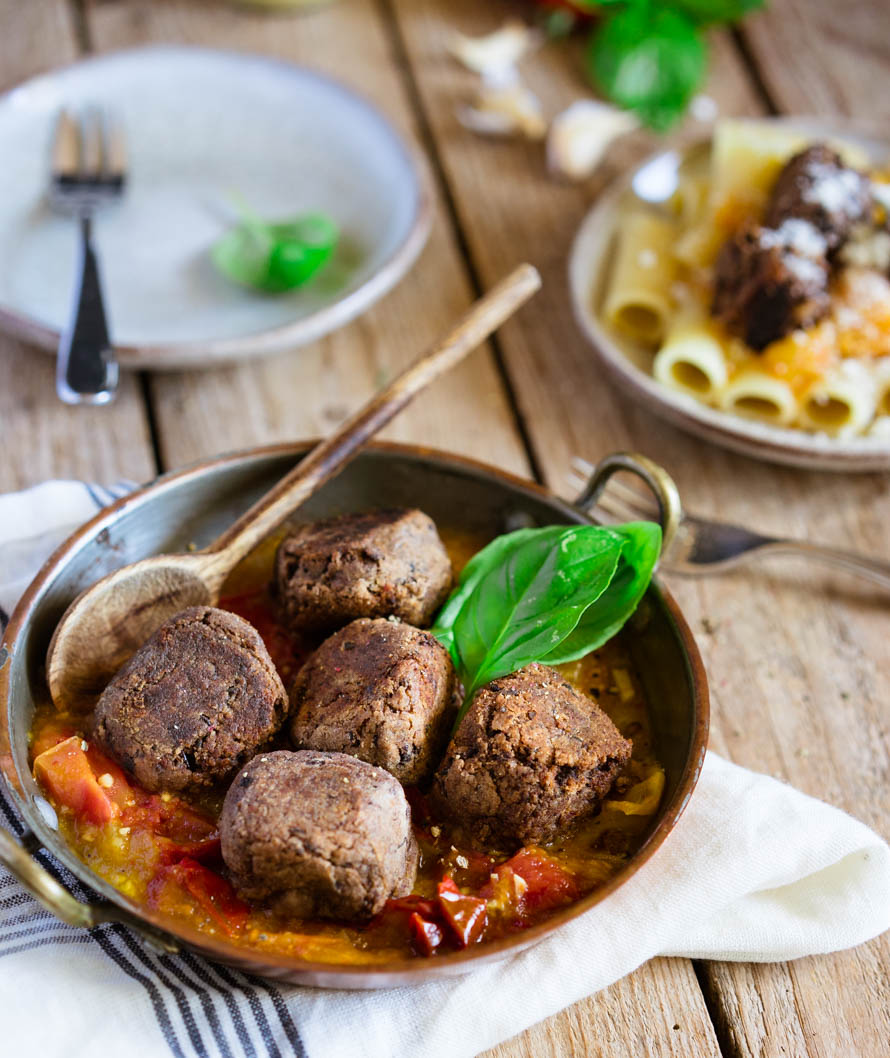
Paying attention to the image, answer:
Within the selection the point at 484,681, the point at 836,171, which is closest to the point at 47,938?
the point at 484,681

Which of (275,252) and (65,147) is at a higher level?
(65,147)

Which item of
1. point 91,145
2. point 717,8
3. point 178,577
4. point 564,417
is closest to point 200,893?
point 178,577

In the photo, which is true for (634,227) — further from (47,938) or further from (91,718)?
(47,938)

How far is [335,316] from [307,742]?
1455 millimetres

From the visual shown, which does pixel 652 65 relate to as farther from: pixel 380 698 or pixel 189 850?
pixel 189 850

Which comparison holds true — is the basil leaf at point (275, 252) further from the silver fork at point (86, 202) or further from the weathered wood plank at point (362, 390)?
the silver fork at point (86, 202)

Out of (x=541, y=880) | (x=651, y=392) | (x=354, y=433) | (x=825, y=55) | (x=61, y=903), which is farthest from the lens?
(x=825, y=55)

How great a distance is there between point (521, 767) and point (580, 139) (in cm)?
272

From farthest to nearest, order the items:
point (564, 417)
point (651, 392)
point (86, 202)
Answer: point (86, 202), point (564, 417), point (651, 392)

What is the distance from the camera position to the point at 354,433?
2496mm

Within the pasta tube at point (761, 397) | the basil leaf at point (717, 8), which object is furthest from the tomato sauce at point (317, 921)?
the basil leaf at point (717, 8)

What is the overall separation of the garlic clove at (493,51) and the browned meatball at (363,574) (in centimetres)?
268

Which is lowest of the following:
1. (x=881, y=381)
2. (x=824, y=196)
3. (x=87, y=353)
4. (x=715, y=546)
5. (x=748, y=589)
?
(x=748, y=589)

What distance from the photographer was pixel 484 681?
217 cm
